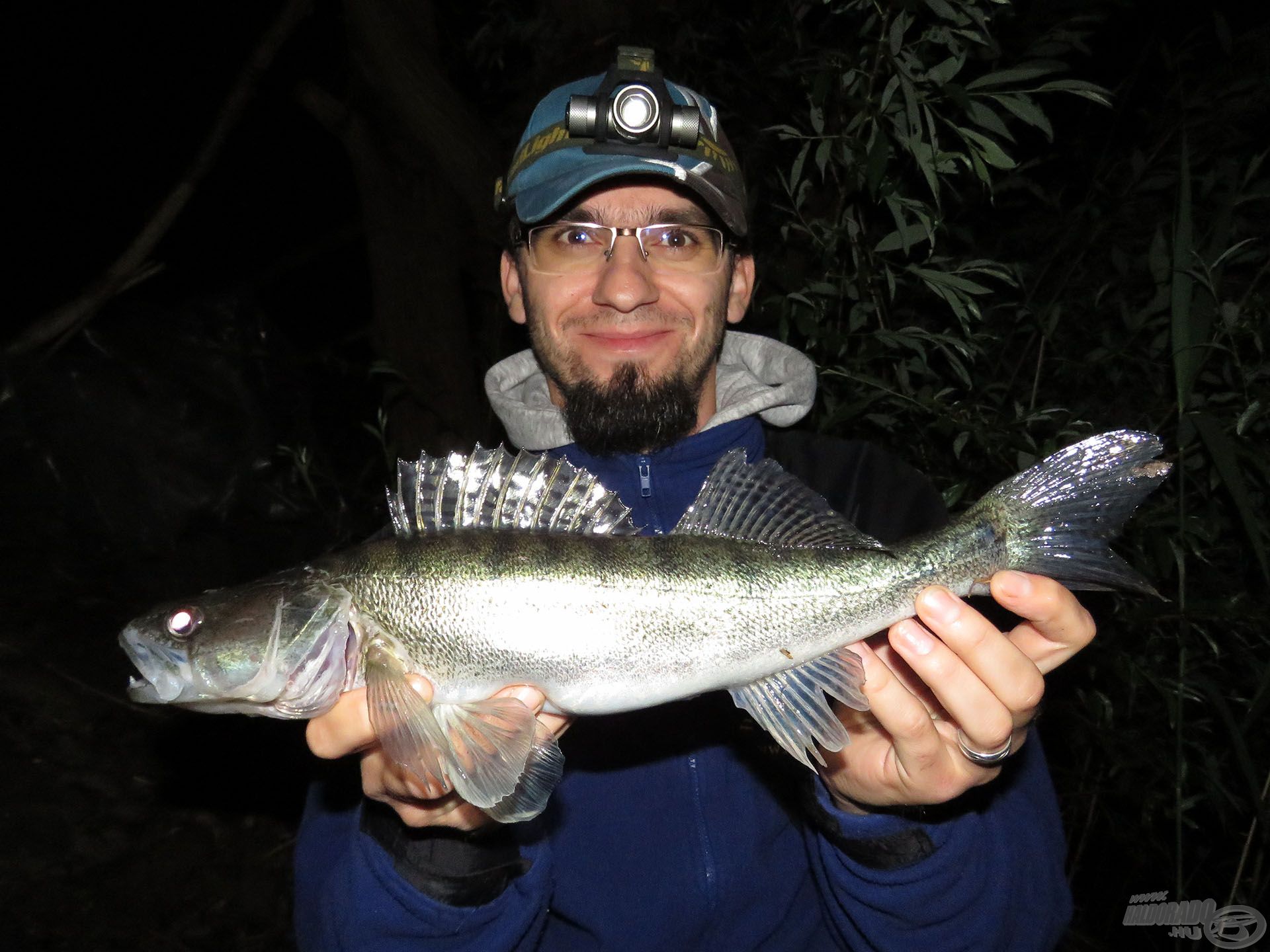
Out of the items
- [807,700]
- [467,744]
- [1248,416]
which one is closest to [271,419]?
[467,744]

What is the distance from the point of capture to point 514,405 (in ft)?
8.82

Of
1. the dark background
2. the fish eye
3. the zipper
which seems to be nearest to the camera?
the fish eye

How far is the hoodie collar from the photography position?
2.60 m

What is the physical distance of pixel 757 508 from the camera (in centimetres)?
187

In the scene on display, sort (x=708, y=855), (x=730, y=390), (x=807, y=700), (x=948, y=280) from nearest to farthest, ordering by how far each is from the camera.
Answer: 1. (x=807, y=700)
2. (x=708, y=855)
3. (x=948, y=280)
4. (x=730, y=390)

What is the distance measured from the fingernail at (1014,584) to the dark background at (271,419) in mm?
1728

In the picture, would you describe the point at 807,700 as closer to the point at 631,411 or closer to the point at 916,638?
the point at 916,638

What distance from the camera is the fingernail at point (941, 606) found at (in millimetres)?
1627

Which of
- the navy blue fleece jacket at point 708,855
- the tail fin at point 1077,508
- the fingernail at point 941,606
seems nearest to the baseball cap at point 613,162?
the navy blue fleece jacket at point 708,855

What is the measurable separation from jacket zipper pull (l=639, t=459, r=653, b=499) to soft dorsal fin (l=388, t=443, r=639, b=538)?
0.54 metres

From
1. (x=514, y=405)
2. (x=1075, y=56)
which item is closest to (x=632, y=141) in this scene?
(x=514, y=405)

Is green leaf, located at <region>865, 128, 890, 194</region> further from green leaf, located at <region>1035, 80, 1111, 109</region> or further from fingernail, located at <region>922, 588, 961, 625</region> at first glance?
fingernail, located at <region>922, 588, 961, 625</region>

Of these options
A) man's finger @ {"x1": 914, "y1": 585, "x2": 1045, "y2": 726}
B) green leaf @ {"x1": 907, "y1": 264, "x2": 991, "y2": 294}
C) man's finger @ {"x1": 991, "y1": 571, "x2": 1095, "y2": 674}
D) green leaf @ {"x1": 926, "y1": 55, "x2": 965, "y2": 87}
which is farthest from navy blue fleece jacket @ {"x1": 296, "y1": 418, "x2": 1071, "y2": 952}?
green leaf @ {"x1": 926, "y1": 55, "x2": 965, "y2": 87}

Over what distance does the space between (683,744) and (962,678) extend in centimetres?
86
